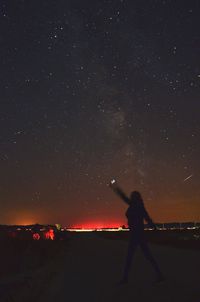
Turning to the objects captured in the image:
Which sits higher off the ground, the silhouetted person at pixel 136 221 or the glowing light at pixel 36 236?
the glowing light at pixel 36 236

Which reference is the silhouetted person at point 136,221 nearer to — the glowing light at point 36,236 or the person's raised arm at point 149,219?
the person's raised arm at point 149,219

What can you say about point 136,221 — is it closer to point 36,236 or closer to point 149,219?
point 149,219

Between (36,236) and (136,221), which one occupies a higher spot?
(36,236)

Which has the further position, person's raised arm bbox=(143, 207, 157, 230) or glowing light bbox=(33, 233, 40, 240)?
glowing light bbox=(33, 233, 40, 240)

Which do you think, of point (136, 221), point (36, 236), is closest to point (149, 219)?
point (136, 221)

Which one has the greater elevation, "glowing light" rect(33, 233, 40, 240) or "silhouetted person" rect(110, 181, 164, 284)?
"glowing light" rect(33, 233, 40, 240)

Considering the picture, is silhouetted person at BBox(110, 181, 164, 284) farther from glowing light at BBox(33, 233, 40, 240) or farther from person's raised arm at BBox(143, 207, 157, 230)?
glowing light at BBox(33, 233, 40, 240)

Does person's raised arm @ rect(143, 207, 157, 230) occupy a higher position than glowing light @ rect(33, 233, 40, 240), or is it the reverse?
glowing light @ rect(33, 233, 40, 240)

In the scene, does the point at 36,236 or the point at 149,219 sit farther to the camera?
the point at 36,236

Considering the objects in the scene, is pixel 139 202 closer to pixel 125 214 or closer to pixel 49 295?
pixel 125 214

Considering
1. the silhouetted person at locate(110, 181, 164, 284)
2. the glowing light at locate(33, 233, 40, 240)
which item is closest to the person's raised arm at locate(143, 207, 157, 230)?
the silhouetted person at locate(110, 181, 164, 284)

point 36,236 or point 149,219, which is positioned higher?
point 36,236

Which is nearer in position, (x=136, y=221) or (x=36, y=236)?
(x=136, y=221)

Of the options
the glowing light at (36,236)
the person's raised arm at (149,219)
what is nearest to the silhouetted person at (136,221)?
the person's raised arm at (149,219)
